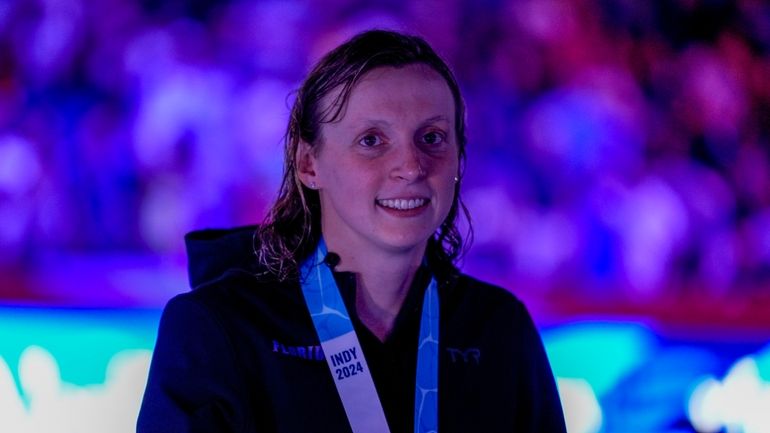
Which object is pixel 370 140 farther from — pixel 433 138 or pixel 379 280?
pixel 379 280

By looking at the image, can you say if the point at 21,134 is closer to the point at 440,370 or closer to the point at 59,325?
the point at 59,325

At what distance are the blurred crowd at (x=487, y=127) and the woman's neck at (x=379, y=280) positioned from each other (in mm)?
2229

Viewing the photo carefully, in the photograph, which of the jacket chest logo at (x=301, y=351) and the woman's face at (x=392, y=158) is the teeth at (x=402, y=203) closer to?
the woman's face at (x=392, y=158)

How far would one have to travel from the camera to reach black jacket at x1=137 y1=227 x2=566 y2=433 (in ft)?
4.56

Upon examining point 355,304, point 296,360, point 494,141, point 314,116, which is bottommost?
point 296,360

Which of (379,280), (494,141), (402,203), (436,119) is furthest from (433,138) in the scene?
(494,141)

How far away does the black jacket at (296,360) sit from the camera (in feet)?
4.56

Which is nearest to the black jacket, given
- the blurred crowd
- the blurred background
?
the blurred background

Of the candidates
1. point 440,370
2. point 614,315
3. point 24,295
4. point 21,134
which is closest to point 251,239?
point 440,370

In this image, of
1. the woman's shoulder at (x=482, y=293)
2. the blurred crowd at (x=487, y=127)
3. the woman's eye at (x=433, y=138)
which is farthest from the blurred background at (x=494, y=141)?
the woman's eye at (x=433, y=138)

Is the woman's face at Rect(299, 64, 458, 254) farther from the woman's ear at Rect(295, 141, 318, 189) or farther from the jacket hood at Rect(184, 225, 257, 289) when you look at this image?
the jacket hood at Rect(184, 225, 257, 289)

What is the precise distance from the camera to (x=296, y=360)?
1474mm

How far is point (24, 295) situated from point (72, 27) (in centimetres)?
126

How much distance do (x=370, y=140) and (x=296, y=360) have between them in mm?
366
